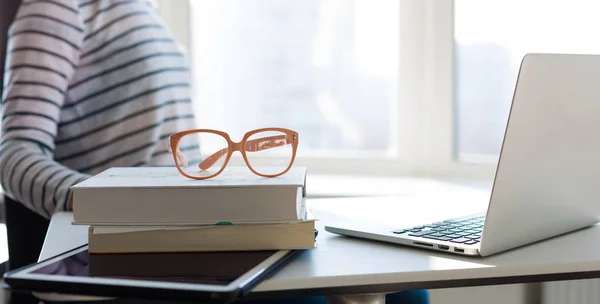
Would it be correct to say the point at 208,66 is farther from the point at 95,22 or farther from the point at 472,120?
the point at 472,120

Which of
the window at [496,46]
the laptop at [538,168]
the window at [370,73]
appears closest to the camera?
the laptop at [538,168]

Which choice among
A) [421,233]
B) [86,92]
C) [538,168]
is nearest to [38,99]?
[86,92]

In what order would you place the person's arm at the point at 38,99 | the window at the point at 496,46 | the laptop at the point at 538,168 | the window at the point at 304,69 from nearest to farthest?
the laptop at the point at 538,168
the person's arm at the point at 38,99
the window at the point at 496,46
the window at the point at 304,69

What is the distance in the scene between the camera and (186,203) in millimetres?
776

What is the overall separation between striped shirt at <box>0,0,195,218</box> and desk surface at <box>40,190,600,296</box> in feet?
1.69

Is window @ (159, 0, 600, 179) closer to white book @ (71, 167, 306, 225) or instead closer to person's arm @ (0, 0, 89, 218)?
person's arm @ (0, 0, 89, 218)

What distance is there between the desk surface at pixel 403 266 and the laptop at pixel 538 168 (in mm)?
18

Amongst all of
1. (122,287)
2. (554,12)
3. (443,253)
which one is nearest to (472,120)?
(554,12)

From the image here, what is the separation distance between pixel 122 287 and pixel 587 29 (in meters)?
1.43

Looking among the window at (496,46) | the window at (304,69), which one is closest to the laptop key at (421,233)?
the window at (496,46)

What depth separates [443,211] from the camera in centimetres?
111

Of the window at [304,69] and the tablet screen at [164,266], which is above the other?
the window at [304,69]

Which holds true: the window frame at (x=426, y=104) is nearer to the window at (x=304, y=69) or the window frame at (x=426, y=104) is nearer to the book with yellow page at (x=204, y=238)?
the window at (x=304, y=69)

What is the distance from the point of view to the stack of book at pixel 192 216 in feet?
2.53
